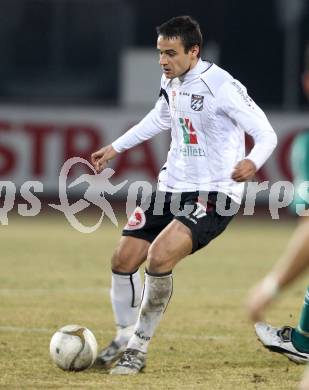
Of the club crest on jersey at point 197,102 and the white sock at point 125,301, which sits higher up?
the club crest on jersey at point 197,102

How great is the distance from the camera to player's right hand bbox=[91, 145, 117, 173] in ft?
26.5

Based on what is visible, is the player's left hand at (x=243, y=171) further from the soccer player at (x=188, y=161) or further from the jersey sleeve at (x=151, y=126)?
the jersey sleeve at (x=151, y=126)

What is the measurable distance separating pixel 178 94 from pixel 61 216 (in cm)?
1141

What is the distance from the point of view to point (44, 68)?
24891 mm

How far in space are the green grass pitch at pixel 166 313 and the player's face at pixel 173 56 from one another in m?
1.81

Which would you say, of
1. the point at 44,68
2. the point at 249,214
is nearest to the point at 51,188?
the point at 249,214

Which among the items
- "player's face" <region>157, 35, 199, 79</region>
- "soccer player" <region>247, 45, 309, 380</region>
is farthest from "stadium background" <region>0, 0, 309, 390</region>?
"soccer player" <region>247, 45, 309, 380</region>

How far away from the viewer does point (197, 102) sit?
7703 millimetres

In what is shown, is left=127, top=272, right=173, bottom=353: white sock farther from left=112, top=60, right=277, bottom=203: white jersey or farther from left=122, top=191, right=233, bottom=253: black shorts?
left=112, top=60, right=277, bottom=203: white jersey

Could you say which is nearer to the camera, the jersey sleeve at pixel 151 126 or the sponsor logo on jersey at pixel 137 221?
the sponsor logo on jersey at pixel 137 221

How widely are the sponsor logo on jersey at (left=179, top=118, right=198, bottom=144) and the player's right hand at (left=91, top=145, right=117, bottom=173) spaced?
0.60 m

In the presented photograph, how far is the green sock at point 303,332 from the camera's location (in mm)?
7461

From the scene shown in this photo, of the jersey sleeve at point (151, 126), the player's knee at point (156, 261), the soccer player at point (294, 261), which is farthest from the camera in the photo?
the jersey sleeve at point (151, 126)

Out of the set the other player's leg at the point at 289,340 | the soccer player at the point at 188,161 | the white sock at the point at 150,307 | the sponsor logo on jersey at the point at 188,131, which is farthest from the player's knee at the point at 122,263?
the other player's leg at the point at 289,340
